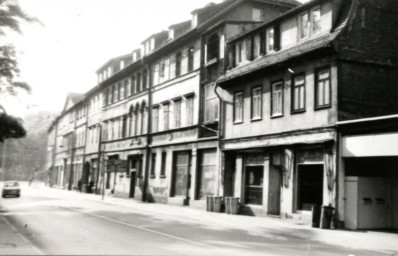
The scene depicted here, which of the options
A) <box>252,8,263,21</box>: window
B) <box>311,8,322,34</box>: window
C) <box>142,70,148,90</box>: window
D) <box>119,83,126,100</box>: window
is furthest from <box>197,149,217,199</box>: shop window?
<box>119,83,126,100</box>: window

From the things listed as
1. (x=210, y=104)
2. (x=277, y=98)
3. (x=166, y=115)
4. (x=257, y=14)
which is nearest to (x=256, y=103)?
(x=277, y=98)

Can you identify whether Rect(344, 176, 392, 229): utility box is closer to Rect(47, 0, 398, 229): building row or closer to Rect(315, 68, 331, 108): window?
Rect(47, 0, 398, 229): building row

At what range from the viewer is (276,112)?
21938mm

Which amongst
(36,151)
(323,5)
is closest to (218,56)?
(323,5)

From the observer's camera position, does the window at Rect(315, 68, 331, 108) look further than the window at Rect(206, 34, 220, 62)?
No

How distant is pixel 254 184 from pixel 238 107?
4.37 meters

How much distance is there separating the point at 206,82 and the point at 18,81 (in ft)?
42.8

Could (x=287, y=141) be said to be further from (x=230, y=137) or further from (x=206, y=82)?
(x=206, y=82)

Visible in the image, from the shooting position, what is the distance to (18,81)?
17.3 m

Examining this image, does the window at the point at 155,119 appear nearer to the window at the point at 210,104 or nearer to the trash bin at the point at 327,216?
the window at the point at 210,104

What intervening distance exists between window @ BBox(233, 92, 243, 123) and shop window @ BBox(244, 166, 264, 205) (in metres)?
2.70

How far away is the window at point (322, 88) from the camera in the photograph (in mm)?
18953

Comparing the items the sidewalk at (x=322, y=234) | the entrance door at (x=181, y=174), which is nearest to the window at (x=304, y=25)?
the sidewalk at (x=322, y=234)

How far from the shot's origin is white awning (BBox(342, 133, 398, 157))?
1628 cm
